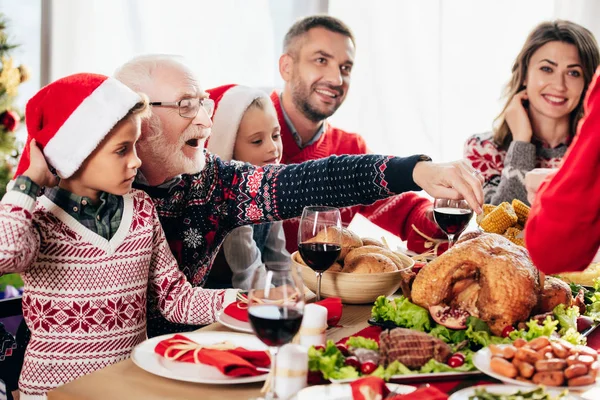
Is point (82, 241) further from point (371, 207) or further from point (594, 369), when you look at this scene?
point (371, 207)

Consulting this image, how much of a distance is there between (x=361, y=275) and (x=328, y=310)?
15 centimetres

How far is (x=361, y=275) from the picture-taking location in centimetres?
145

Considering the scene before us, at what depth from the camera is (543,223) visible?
1100mm

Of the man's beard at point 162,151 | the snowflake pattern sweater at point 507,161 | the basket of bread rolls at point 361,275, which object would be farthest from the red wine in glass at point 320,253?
the snowflake pattern sweater at point 507,161

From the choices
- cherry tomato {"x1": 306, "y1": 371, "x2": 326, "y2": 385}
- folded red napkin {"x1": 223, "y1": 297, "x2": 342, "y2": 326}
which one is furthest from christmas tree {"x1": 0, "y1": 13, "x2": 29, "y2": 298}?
cherry tomato {"x1": 306, "y1": 371, "x2": 326, "y2": 385}

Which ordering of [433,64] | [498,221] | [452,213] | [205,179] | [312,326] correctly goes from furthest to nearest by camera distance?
1. [433,64]
2. [205,179]
3. [498,221]
4. [452,213]
5. [312,326]

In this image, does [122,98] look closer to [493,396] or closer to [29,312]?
[29,312]

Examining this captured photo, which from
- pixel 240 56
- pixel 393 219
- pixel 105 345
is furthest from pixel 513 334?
pixel 240 56

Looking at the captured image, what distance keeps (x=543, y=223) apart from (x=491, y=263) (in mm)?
180

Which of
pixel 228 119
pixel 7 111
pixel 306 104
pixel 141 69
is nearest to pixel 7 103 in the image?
pixel 7 111

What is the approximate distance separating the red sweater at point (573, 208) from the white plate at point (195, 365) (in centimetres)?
50

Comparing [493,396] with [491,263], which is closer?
[493,396]

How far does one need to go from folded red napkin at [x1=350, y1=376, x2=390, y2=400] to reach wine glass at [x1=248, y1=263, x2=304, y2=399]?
0.11 metres

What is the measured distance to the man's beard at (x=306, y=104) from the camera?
117 inches
